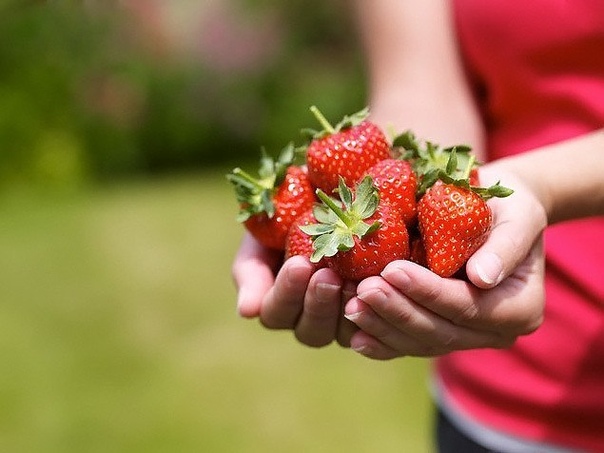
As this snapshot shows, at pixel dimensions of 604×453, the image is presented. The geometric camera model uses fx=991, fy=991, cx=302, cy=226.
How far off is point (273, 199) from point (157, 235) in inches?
85.5

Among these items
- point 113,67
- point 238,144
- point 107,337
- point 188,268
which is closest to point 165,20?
point 113,67

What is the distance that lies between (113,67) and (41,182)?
0.52m

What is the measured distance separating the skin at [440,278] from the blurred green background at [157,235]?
1.48ft

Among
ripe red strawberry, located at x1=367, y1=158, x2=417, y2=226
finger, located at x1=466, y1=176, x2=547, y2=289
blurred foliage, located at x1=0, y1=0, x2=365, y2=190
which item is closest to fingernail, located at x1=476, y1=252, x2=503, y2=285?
finger, located at x1=466, y1=176, x2=547, y2=289

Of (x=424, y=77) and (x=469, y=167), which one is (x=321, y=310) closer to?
(x=469, y=167)

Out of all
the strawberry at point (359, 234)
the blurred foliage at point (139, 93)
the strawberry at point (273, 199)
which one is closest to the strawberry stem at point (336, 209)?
the strawberry at point (359, 234)

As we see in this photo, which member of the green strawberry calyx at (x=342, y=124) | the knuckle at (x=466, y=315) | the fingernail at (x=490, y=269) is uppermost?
the green strawberry calyx at (x=342, y=124)

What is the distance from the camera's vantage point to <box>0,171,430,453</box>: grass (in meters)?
2.12

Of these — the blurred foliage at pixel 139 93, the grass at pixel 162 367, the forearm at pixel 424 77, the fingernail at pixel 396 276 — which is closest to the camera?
the fingernail at pixel 396 276

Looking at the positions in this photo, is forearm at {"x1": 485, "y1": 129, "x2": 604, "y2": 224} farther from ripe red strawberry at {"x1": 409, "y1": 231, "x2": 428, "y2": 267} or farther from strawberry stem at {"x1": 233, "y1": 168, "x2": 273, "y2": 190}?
strawberry stem at {"x1": 233, "y1": 168, "x2": 273, "y2": 190}

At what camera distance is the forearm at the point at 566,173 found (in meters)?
0.83

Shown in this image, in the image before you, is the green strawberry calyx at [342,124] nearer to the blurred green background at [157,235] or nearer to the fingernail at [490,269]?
the fingernail at [490,269]

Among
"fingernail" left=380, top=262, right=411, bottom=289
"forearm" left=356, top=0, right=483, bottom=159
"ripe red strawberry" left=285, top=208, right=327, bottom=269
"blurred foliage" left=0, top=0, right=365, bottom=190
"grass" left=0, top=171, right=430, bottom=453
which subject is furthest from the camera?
"blurred foliage" left=0, top=0, right=365, bottom=190

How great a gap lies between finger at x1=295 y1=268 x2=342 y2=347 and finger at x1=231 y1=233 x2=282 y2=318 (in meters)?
0.05
